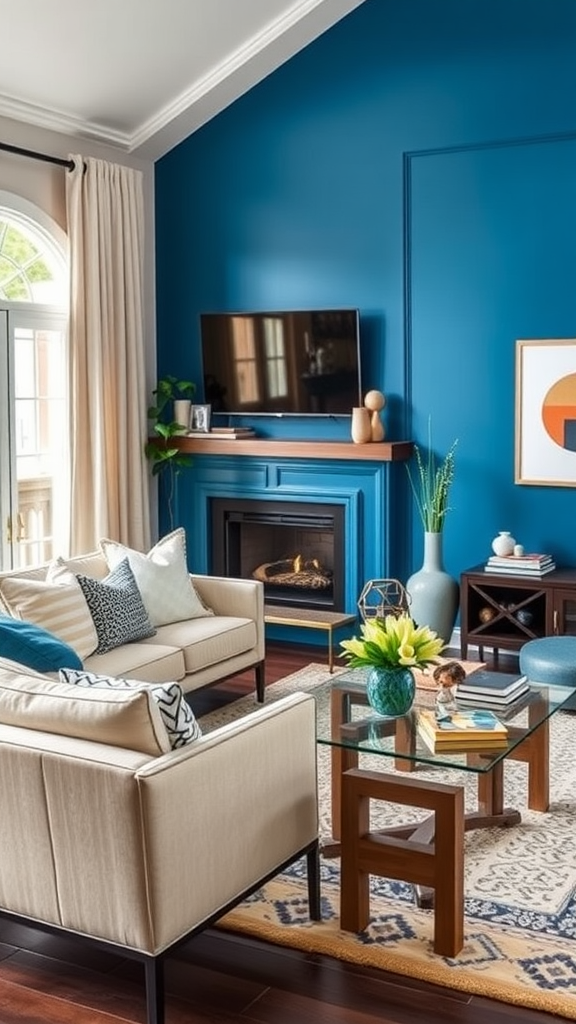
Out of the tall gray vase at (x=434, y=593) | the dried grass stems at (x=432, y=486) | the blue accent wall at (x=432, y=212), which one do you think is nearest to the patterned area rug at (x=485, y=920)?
the tall gray vase at (x=434, y=593)

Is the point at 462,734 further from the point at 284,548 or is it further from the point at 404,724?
the point at 284,548

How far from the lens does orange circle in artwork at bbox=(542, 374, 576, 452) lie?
634cm

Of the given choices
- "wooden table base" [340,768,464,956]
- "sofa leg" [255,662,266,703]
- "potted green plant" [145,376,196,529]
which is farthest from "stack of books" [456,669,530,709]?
"potted green plant" [145,376,196,529]

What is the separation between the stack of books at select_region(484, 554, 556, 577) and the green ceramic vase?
98.6 inches

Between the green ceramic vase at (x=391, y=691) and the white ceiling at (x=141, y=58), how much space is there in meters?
3.95

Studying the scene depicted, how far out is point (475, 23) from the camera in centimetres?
643

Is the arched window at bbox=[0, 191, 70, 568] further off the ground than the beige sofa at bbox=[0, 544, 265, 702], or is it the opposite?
the arched window at bbox=[0, 191, 70, 568]

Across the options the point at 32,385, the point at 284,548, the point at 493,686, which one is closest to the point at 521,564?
the point at 284,548

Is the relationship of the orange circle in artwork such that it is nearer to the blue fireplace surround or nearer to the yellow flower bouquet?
the blue fireplace surround

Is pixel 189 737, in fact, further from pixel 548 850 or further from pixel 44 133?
pixel 44 133

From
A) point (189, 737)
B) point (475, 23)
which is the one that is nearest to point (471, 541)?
point (475, 23)

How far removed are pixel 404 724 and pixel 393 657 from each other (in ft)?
0.75

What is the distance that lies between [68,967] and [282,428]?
14.9ft

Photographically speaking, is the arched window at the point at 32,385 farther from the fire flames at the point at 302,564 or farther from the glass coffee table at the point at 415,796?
the glass coffee table at the point at 415,796
